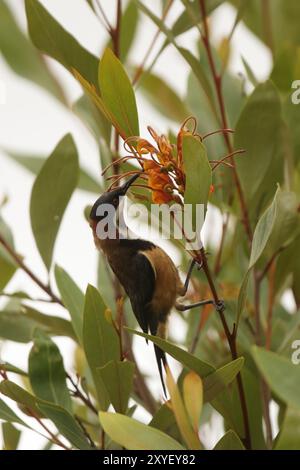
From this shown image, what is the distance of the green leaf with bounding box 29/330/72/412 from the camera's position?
1320mm

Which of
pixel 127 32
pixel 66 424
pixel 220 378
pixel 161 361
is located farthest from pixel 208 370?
pixel 127 32

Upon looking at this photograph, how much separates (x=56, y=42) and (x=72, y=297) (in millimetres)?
397

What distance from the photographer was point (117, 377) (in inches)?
48.1

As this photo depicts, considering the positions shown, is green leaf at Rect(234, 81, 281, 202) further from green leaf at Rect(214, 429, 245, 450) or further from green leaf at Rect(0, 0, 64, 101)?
green leaf at Rect(0, 0, 64, 101)

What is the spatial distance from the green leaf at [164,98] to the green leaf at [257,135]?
1.98 ft

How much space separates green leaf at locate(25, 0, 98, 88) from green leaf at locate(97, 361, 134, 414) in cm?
46

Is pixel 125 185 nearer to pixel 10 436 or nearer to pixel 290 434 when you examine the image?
pixel 10 436

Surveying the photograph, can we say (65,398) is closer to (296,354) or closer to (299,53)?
(296,354)

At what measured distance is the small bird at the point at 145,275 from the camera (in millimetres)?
1483

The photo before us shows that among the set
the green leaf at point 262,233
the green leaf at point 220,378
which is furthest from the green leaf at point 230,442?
the green leaf at point 262,233

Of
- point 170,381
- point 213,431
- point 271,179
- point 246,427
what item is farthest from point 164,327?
point 170,381

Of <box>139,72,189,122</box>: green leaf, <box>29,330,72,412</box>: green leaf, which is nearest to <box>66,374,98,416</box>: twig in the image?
<box>29,330,72,412</box>: green leaf

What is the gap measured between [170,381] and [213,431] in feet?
2.07
